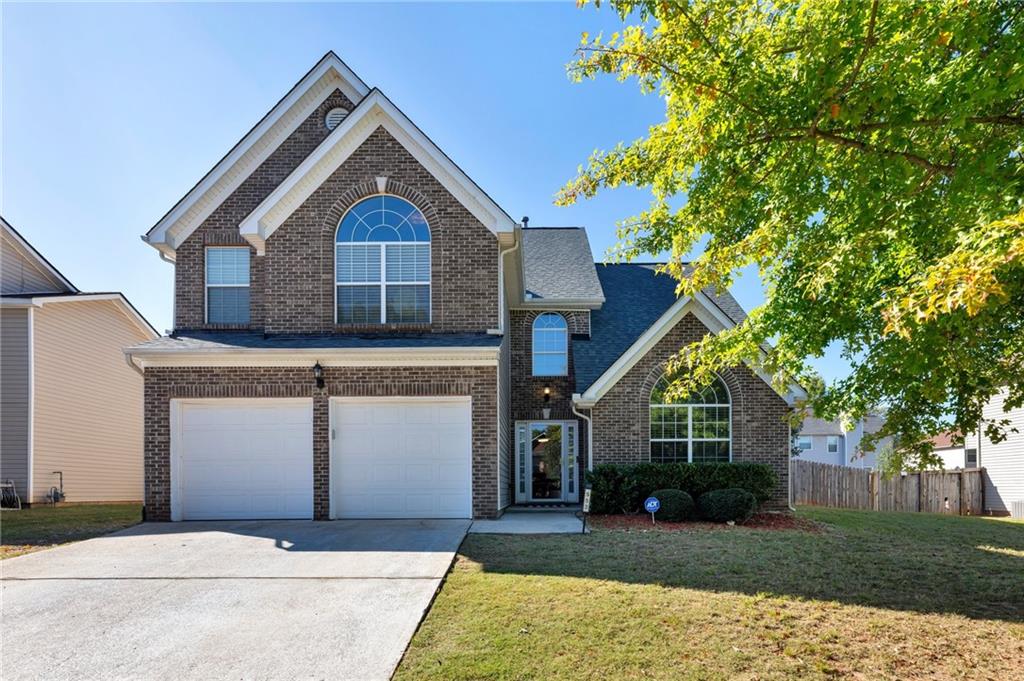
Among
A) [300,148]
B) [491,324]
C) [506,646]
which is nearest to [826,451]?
[491,324]

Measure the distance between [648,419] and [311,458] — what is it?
7.29 metres

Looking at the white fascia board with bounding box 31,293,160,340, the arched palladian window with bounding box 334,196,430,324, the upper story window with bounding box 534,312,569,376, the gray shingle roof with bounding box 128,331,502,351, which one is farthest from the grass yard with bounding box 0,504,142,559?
the upper story window with bounding box 534,312,569,376

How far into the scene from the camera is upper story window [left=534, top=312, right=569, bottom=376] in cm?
1705

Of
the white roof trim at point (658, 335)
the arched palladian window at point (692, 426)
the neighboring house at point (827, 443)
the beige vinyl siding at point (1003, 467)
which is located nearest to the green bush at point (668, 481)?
the arched palladian window at point (692, 426)

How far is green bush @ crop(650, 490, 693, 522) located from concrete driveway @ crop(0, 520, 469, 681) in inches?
191

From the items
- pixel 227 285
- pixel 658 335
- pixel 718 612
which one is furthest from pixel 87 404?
pixel 718 612

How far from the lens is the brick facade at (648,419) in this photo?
549 inches

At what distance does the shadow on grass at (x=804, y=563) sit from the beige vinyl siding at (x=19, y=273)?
16.6 m

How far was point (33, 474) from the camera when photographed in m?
15.8

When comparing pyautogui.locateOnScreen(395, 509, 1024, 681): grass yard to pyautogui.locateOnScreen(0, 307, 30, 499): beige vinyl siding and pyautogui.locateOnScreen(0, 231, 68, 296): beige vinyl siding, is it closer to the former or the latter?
pyautogui.locateOnScreen(0, 307, 30, 499): beige vinyl siding

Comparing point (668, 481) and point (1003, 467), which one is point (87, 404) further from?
point (1003, 467)

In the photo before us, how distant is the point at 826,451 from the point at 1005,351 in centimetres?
3556

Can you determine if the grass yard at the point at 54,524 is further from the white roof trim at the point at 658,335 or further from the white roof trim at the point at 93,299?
the white roof trim at the point at 658,335

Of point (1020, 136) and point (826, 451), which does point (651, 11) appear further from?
point (826, 451)
